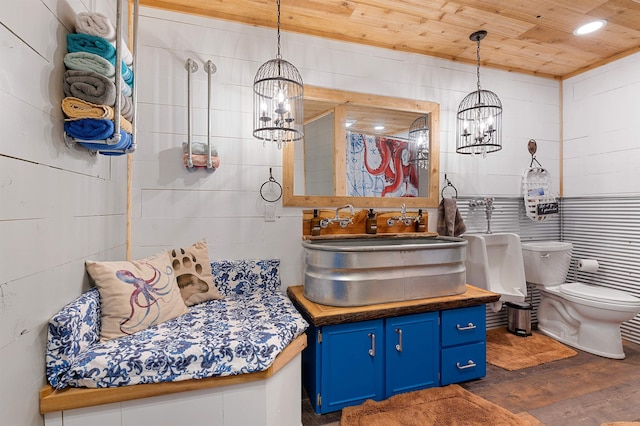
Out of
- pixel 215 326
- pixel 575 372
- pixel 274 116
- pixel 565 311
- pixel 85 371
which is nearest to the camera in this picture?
pixel 85 371

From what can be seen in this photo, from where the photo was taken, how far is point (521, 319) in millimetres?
2932

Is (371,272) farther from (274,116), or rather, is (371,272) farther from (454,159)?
(454,159)

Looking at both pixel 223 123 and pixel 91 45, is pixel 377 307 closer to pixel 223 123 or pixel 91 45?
pixel 223 123

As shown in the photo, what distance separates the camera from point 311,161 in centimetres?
244

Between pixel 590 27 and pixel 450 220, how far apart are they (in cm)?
185

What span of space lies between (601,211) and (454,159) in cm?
156

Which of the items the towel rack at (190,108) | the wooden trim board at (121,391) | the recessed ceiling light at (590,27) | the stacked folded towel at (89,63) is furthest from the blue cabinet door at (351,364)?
the recessed ceiling light at (590,27)

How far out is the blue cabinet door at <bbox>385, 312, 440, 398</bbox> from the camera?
6.26 ft

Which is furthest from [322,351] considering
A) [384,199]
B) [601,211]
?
[601,211]

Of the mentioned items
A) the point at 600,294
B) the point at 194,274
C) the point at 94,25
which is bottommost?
the point at 600,294

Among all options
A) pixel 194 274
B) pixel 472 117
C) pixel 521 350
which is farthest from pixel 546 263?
pixel 194 274

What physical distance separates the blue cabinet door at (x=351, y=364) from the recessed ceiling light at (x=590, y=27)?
280 cm

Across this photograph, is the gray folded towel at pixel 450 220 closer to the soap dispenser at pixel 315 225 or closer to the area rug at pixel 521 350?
the area rug at pixel 521 350

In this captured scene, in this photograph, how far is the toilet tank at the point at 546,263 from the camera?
9.42ft
